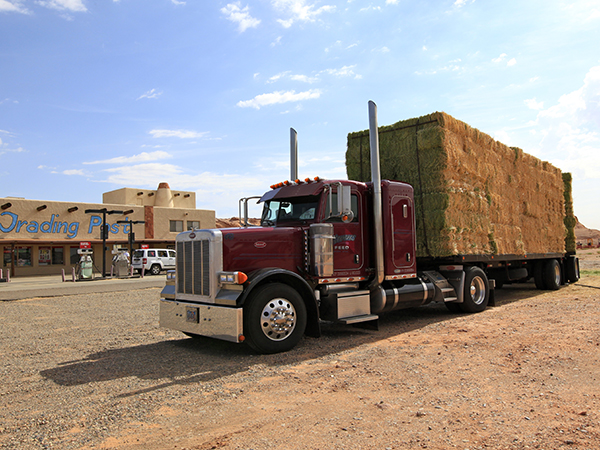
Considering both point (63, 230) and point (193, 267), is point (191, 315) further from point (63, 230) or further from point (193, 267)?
point (63, 230)

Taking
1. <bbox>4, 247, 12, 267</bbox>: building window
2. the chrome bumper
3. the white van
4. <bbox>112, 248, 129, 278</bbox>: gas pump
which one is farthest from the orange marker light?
<bbox>4, 247, 12, 267</bbox>: building window

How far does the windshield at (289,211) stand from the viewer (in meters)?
7.61

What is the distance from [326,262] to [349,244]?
2.68 feet

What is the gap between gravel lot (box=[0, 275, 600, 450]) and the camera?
3656mm

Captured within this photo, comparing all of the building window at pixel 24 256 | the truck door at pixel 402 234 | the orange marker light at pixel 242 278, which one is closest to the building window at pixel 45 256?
the building window at pixel 24 256

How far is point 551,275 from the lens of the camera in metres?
14.5

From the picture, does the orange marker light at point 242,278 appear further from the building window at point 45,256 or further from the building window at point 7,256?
the building window at point 45,256

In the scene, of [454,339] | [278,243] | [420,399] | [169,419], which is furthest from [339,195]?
[169,419]

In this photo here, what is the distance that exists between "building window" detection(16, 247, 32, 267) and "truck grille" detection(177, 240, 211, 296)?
1296 inches

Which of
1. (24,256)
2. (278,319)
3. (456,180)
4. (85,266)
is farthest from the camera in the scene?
(24,256)

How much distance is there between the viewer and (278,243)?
280 inches

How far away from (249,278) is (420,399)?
116 inches

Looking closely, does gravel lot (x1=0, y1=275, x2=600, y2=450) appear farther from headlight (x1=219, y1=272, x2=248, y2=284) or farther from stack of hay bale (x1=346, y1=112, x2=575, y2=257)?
stack of hay bale (x1=346, y1=112, x2=575, y2=257)

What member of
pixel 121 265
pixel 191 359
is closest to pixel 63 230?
pixel 121 265
